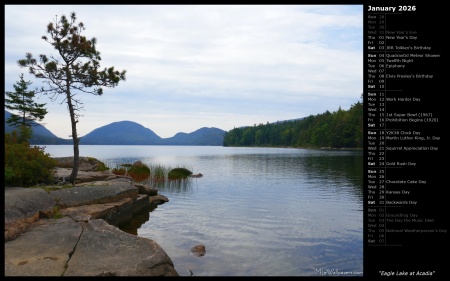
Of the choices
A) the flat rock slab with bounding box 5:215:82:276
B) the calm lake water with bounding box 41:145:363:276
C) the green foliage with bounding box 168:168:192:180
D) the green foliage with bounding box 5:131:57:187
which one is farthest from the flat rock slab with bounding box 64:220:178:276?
the green foliage with bounding box 168:168:192:180

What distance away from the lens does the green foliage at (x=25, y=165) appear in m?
18.6

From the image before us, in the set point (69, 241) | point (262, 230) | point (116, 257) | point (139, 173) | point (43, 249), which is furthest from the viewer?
point (139, 173)

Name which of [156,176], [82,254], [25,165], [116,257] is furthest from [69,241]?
[156,176]

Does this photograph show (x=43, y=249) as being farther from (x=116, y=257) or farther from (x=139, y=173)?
(x=139, y=173)

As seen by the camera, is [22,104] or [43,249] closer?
[43,249]

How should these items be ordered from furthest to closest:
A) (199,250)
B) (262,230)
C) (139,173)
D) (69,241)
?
1. (139,173)
2. (262,230)
3. (199,250)
4. (69,241)

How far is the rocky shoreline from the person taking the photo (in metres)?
10.1

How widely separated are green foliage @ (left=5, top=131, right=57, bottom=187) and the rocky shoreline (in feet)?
6.68

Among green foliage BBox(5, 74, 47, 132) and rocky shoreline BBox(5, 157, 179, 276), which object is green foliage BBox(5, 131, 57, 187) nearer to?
rocky shoreline BBox(5, 157, 179, 276)

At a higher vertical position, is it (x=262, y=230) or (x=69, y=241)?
(x=69, y=241)

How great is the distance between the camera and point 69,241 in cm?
1238

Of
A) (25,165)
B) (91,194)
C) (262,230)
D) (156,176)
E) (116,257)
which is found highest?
(25,165)

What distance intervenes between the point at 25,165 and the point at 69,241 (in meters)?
10.3
